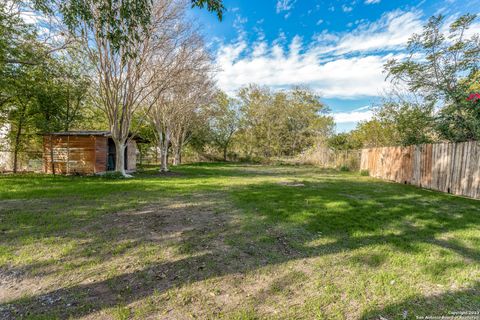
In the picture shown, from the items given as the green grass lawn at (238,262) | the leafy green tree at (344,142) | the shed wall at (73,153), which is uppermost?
the leafy green tree at (344,142)

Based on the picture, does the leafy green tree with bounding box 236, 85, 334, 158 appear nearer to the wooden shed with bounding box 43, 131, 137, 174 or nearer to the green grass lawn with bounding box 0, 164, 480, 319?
the wooden shed with bounding box 43, 131, 137, 174

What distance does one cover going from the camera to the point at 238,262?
9.02 feet

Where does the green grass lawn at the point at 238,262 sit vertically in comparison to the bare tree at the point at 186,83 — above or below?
below

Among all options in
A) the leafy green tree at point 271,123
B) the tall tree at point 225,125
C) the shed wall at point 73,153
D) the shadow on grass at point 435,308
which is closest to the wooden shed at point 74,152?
the shed wall at point 73,153

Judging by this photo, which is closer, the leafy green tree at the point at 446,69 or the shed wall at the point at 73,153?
the leafy green tree at the point at 446,69

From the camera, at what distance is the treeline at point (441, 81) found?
24.2 feet

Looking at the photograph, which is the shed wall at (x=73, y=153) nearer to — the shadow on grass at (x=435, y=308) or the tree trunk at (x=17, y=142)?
the tree trunk at (x=17, y=142)

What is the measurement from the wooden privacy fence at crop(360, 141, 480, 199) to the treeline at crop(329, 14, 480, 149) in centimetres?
58

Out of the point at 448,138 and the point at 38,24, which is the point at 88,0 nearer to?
the point at 38,24

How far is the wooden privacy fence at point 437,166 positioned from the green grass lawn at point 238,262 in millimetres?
2275

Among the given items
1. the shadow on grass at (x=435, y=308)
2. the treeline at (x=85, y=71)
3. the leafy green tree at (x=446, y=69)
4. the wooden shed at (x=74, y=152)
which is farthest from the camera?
the wooden shed at (x=74, y=152)

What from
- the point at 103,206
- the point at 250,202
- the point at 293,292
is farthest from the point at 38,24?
the point at 293,292

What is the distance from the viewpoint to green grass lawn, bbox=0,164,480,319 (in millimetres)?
1963

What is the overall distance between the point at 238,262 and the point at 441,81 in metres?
10.2
